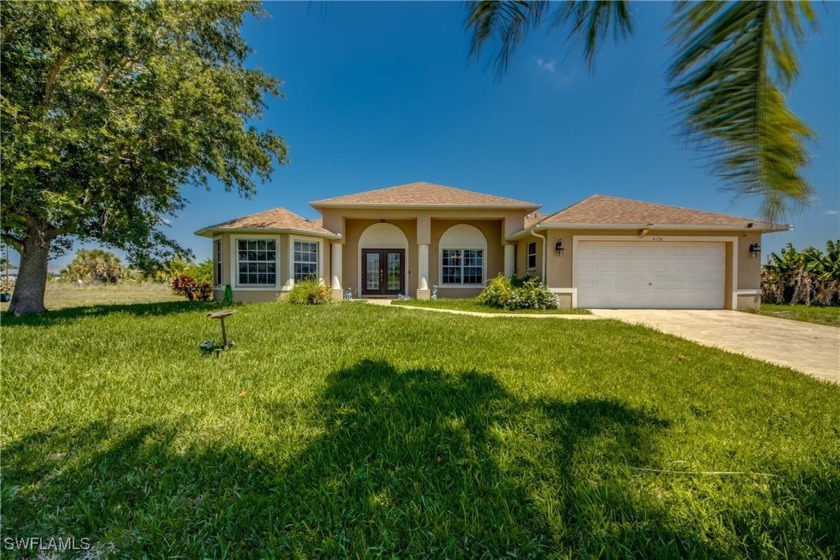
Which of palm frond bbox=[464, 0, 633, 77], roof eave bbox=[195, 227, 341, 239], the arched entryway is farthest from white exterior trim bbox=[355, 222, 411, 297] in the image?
palm frond bbox=[464, 0, 633, 77]

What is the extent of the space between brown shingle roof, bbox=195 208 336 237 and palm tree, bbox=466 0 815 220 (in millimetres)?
13305

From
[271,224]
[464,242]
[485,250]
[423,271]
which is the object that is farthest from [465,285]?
[271,224]

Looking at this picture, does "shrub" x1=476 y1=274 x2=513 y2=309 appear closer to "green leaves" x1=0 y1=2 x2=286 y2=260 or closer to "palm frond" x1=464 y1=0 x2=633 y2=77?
"green leaves" x1=0 y1=2 x2=286 y2=260

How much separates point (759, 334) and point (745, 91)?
9.79 meters

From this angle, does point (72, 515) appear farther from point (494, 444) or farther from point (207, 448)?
point (494, 444)

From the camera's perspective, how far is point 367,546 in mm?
1862

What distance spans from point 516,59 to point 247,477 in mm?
3158

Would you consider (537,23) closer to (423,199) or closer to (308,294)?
(308,294)

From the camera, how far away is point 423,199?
14.9 metres

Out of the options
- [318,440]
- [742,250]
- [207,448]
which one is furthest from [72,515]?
[742,250]

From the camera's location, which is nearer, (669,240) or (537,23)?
(537,23)

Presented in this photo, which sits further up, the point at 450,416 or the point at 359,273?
the point at 359,273

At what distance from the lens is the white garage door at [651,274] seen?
12055 millimetres

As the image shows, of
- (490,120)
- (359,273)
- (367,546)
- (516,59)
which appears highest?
(490,120)
